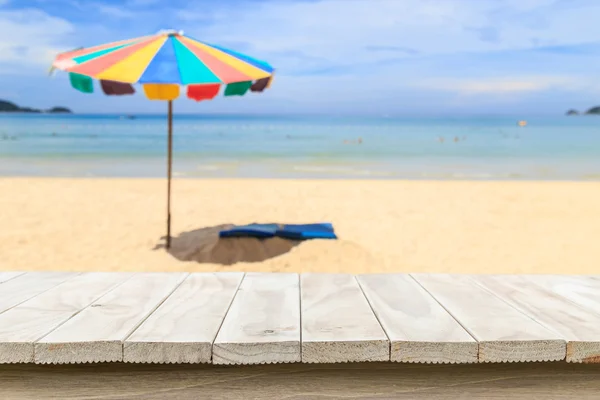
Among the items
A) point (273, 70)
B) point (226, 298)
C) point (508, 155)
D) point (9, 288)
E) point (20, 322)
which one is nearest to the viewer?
point (20, 322)

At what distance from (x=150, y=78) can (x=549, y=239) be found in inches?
197

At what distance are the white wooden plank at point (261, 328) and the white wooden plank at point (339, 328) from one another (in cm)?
4

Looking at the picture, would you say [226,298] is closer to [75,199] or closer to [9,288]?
[9,288]

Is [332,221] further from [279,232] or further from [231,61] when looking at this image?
[231,61]

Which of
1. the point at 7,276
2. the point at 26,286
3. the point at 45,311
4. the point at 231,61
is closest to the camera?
the point at 45,311

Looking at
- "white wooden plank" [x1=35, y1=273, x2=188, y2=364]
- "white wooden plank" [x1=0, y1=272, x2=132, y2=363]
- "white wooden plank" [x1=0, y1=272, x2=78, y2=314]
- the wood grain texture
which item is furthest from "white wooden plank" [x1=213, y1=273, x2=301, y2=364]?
"white wooden plank" [x1=0, y1=272, x2=78, y2=314]

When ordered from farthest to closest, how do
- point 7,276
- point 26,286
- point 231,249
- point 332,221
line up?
point 332,221 → point 231,249 → point 7,276 → point 26,286

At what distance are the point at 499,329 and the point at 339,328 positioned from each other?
0.50m

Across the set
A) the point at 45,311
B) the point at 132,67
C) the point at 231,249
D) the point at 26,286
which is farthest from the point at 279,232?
the point at 45,311

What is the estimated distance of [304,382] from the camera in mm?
1689

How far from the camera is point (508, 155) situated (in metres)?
23.2

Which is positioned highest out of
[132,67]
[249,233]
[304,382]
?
[132,67]

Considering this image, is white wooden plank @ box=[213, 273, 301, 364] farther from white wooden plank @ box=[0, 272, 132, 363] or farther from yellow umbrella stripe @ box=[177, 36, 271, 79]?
yellow umbrella stripe @ box=[177, 36, 271, 79]

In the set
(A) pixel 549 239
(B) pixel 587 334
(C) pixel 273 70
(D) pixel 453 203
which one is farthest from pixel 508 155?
(B) pixel 587 334
